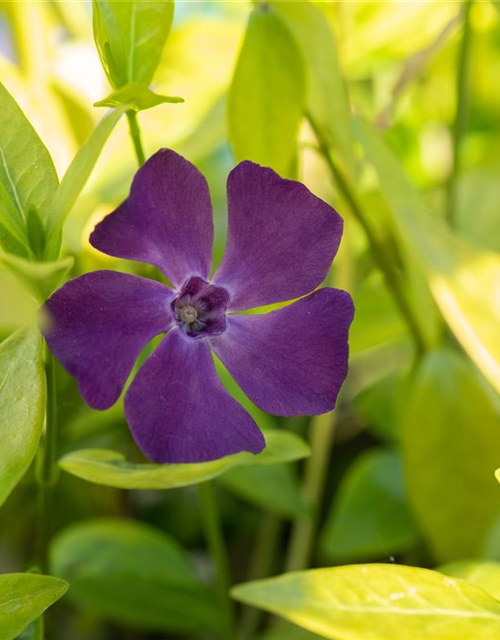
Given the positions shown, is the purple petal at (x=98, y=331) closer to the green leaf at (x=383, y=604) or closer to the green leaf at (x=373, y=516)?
the green leaf at (x=383, y=604)

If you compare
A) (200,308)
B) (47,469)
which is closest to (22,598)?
(47,469)

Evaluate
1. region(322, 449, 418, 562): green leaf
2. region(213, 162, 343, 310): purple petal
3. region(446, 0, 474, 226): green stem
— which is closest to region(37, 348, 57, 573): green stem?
region(213, 162, 343, 310): purple petal

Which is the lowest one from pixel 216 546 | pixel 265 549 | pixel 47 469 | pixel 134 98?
pixel 265 549

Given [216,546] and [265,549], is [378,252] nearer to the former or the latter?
[216,546]

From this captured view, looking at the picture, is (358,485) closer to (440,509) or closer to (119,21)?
(440,509)

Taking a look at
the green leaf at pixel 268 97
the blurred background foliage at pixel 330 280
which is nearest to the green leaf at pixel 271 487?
the blurred background foliage at pixel 330 280

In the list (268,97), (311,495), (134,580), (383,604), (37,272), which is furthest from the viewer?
(311,495)

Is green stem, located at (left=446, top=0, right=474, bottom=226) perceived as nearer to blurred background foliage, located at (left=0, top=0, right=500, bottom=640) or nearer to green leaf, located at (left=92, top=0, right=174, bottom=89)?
blurred background foliage, located at (left=0, top=0, right=500, bottom=640)
